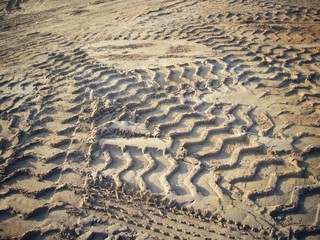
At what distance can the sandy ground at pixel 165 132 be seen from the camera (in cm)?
279

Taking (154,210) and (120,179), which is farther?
(120,179)

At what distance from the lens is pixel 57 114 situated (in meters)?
4.43

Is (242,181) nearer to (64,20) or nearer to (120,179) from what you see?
(120,179)

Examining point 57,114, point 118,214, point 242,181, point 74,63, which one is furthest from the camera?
point 74,63

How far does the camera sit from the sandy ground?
2791 mm

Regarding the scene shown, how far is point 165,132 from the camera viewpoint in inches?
153

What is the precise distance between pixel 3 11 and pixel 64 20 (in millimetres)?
3583

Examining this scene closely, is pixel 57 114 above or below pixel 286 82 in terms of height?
above

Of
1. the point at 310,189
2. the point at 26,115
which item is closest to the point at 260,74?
the point at 310,189

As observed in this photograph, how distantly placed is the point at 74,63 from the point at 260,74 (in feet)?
12.6

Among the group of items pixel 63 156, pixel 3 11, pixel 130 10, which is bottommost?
pixel 63 156

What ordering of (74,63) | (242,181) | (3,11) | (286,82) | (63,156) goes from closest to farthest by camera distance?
(242,181)
(63,156)
(286,82)
(74,63)
(3,11)

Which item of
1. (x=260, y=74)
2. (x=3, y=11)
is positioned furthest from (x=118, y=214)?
(x=3, y=11)

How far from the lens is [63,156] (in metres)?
3.64
